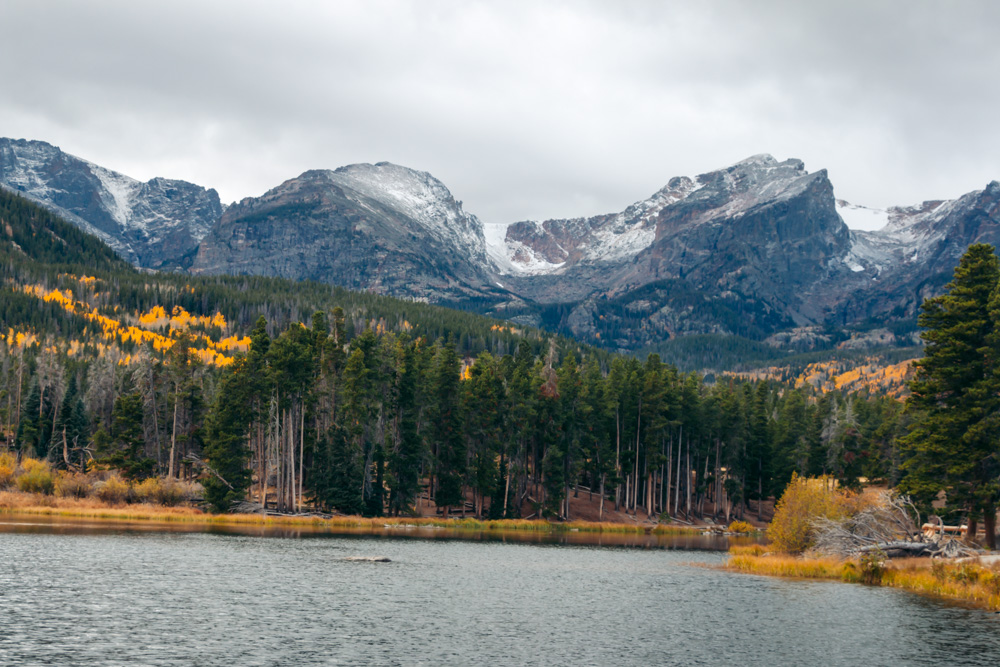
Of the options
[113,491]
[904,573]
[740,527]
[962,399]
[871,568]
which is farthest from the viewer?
[740,527]

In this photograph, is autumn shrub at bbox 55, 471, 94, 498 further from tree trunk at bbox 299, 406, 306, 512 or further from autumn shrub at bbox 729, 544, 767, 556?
autumn shrub at bbox 729, 544, 767, 556

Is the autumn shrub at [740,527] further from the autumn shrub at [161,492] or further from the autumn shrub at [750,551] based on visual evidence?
the autumn shrub at [161,492]

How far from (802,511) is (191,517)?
58144mm

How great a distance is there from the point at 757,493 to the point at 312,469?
2726 inches

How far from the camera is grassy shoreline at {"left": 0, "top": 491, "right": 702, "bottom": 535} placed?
8394 centimetres

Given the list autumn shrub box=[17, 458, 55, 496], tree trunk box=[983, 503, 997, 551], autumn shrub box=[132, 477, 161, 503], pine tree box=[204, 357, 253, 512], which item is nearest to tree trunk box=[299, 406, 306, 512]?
pine tree box=[204, 357, 253, 512]

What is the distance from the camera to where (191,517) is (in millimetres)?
87750

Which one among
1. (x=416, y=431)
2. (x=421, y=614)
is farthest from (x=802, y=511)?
(x=416, y=431)

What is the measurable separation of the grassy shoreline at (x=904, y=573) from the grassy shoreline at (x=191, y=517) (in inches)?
1560

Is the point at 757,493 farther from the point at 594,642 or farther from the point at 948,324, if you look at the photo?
the point at 594,642

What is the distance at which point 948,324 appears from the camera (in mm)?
60562

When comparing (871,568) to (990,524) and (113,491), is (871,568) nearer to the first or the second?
(990,524)

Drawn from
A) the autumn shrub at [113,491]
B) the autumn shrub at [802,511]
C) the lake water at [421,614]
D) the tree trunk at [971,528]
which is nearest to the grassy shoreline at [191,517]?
the autumn shrub at [113,491]

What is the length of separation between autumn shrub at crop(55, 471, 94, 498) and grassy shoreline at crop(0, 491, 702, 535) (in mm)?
2810
